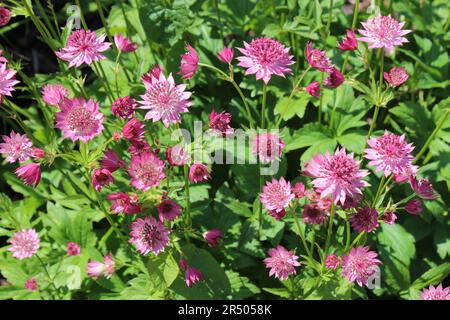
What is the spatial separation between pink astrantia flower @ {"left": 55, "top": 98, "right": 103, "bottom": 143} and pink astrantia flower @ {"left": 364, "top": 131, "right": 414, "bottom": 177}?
0.87 metres

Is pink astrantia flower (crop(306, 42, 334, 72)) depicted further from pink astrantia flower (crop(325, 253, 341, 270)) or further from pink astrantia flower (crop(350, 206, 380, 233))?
pink astrantia flower (crop(325, 253, 341, 270))

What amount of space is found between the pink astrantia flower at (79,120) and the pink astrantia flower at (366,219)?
870mm

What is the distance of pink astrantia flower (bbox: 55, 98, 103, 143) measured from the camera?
1.70 meters

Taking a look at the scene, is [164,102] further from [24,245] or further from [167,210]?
[24,245]

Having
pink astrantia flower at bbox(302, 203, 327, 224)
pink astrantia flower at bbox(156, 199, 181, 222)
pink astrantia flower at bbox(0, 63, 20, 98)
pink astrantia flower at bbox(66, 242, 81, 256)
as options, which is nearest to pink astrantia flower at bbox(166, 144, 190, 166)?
pink astrantia flower at bbox(156, 199, 181, 222)

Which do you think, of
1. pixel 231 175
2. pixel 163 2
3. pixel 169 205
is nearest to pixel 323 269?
pixel 169 205

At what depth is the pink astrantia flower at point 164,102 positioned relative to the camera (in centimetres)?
169

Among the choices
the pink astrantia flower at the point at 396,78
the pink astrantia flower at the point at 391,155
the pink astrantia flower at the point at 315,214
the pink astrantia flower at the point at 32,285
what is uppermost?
the pink astrantia flower at the point at 396,78

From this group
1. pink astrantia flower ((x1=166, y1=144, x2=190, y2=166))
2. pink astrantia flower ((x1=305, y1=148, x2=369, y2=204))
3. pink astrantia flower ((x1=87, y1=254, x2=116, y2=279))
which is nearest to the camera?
pink astrantia flower ((x1=305, y1=148, x2=369, y2=204))

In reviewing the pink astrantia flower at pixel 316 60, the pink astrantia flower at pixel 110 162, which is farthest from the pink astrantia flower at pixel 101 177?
the pink astrantia flower at pixel 316 60

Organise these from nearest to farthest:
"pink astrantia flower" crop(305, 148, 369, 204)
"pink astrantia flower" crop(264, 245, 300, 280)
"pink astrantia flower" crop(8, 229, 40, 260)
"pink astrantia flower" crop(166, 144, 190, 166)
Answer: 1. "pink astrantia flower" crop(305, 148, 369, 204)
2. "pink astrantia flower" crop(166, 144, 190, 166)
3. "pink astrantia flower" crop(264, 245, 300, 280)
4. "pink astrantia flower" crop(8, 229, 40, 260)

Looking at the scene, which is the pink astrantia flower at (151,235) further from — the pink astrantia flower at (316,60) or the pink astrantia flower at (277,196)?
the pink astrantia flower at (316,60)

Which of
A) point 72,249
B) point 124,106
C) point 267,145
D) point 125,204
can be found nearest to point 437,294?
point 267,145

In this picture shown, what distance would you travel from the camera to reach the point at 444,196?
2395 millimetres
